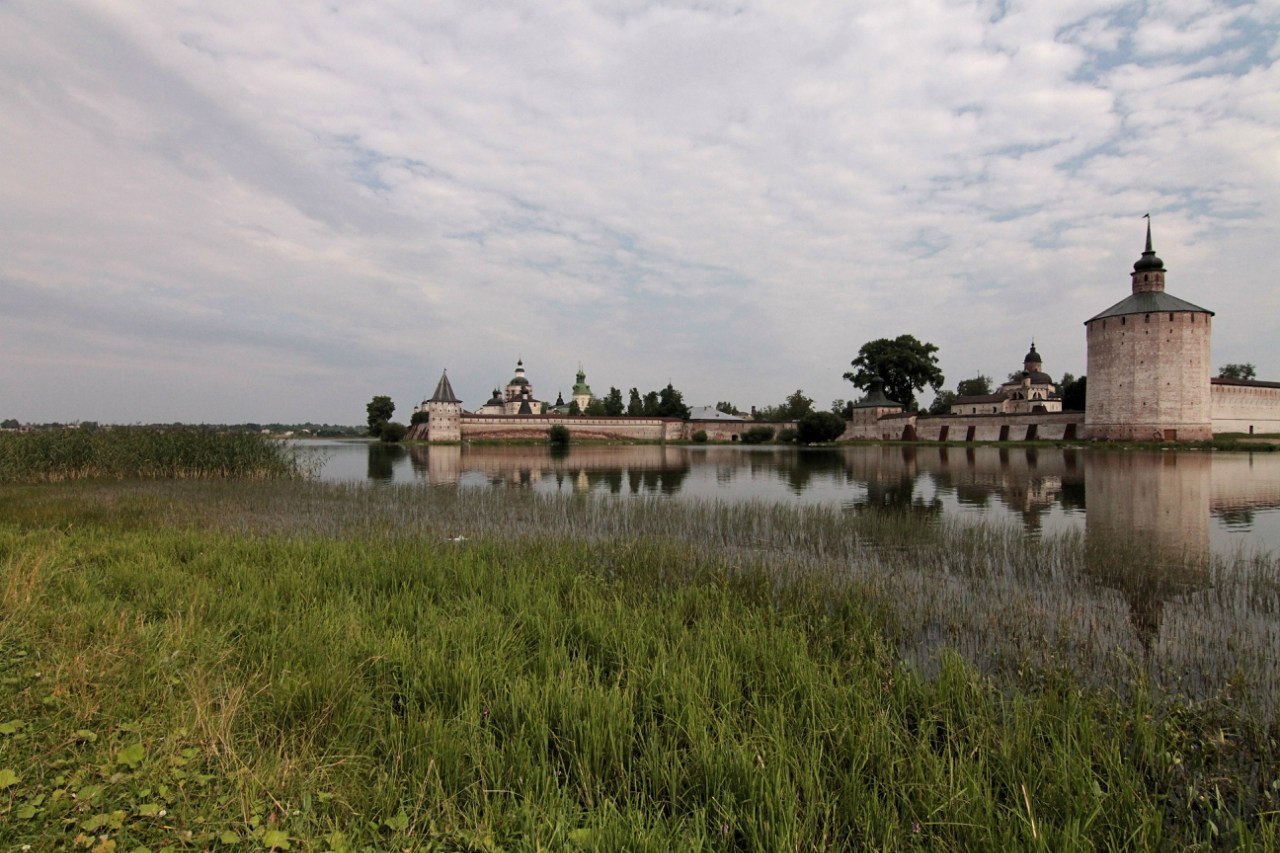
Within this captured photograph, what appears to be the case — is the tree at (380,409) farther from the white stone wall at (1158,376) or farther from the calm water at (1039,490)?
the white stone wall at (1158,376)

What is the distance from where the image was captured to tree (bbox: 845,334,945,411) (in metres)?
68.6

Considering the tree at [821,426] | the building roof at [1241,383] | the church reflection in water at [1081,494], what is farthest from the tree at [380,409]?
the building roof at [1241,383]

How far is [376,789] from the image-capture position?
268 cm

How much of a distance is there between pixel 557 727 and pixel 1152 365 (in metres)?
58.4

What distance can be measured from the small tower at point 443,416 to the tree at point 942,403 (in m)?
60.2

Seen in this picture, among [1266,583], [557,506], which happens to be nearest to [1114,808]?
[1266,583]

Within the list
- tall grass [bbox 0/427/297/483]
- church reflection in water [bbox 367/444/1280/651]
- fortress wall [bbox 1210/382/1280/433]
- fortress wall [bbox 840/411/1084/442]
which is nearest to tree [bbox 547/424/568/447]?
fortress wall [bbox 840/411/1084/442]

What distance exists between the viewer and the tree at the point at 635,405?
3610 inches

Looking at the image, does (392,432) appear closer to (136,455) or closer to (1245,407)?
(136,455)

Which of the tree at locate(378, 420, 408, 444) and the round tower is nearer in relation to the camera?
the round tower

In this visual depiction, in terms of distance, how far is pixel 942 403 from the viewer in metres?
86.5

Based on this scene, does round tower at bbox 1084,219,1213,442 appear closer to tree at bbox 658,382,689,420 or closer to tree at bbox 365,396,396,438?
tree at bbox 658,382,689,420

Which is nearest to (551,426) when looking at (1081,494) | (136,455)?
(136,455)

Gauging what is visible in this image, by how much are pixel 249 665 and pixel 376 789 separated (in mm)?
1827
